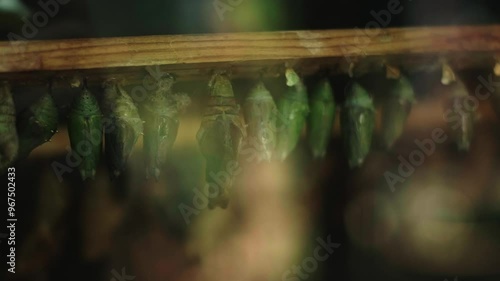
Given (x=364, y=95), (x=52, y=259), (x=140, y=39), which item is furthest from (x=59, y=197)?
(x=364, y=95)

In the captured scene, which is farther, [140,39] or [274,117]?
[274,117]

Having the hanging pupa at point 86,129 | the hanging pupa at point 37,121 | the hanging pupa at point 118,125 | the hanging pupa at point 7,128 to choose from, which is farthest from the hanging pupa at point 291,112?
the hanging pupa at point 7,128

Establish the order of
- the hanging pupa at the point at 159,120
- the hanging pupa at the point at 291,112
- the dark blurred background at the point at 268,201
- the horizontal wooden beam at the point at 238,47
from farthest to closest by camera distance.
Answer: the dark blurred background at the point at 268,201, the hanging pupa at the point at 291,112, the hanging pupa at the point at 159,120, the horizontal wooden beam at the point at 238,47

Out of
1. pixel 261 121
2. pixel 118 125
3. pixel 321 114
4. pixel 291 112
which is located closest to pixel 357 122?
pixel 321 114

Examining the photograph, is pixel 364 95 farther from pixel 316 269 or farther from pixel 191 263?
pixel 191 263

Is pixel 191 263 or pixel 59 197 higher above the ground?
pixel 59 197

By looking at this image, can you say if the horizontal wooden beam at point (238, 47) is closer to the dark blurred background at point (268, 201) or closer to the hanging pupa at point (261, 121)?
the hanging pupa at point (261, 121)

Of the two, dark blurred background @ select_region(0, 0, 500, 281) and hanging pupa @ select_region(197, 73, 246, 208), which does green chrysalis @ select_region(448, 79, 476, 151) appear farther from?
hanging pupa @ select_region(197, 73, 246, 208)
